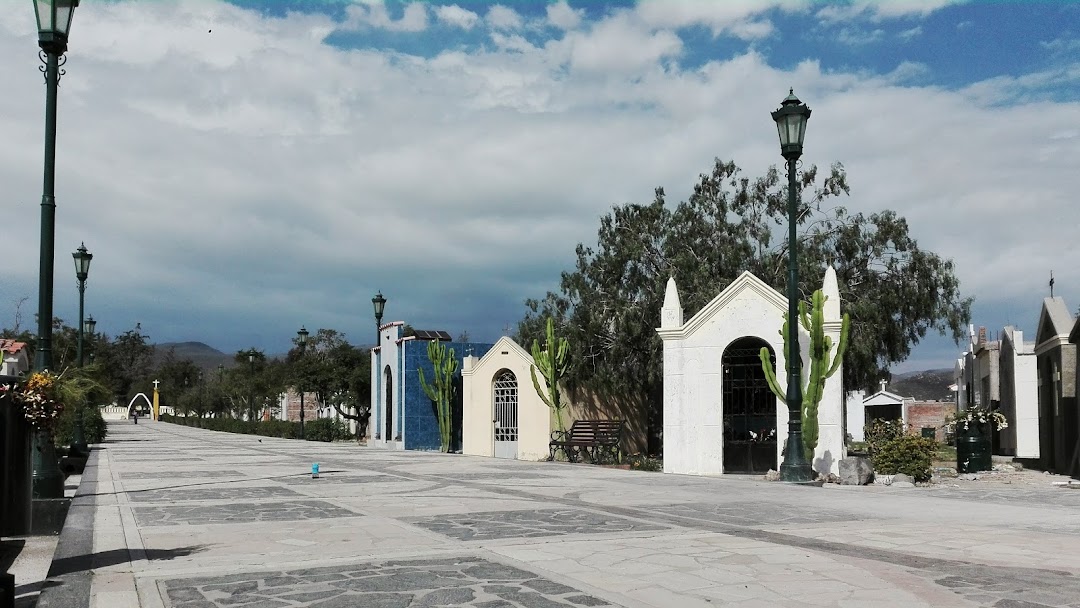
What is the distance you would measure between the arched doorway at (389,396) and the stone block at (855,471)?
22.0 meters

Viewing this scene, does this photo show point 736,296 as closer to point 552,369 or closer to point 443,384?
point 552,369

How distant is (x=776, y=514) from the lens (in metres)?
12.2

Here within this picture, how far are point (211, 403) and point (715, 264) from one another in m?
76.0

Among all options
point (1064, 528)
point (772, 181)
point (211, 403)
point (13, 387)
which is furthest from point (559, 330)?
point (211, 403)

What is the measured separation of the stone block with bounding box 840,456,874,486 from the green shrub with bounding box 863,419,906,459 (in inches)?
55.1

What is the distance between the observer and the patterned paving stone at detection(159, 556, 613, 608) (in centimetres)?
657

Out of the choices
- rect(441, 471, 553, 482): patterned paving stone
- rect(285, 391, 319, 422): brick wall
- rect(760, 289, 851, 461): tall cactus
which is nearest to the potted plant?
rect(760, 289, 851, 461): tall cactus

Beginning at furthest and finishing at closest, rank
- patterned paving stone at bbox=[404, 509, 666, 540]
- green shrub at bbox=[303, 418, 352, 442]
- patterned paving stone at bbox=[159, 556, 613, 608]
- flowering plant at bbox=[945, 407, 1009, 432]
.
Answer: green shrub at bbox=[303, 418, 352, 442] → flowering plant at bbox=[945, 407, 1009, 432] → patterned paving stone at bbox=[404, 509, 666, 540] → patterned paving stone at bbox=[159, 556, 613, 608]

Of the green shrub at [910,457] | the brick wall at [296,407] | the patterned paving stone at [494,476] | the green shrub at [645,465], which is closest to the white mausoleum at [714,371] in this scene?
the green shrub at [645,465]

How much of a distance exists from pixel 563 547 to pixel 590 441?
16.8 m

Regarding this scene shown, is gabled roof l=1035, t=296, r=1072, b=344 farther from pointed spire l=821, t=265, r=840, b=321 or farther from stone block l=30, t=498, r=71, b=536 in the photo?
stone block l=30, t=498, r=71, b=536

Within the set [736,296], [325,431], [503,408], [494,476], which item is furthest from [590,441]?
[325,431]

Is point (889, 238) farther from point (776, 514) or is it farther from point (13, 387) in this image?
point (13, 387)

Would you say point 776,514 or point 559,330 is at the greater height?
point 559,330
